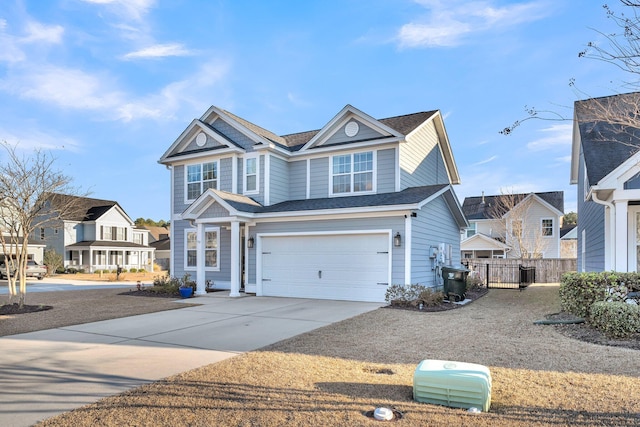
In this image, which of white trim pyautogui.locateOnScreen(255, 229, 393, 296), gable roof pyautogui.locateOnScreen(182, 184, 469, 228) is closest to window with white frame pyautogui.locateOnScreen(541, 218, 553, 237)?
gable roof pyautogui.locateOnScreen(182, 184, 469, 228)

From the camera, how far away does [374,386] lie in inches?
179

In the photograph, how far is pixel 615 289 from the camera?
802cm

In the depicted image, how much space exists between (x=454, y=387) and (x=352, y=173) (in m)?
11.2

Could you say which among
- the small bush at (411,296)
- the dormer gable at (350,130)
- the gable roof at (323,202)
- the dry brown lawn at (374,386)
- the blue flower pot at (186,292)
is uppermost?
the dormer gable at (350,130)

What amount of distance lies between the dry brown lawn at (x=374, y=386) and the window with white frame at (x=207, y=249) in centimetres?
949

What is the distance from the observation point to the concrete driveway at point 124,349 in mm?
4418

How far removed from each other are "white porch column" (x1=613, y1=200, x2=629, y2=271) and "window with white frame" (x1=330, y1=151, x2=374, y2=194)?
709 cm

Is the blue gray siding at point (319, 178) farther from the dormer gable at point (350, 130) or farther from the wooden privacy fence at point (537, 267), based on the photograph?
the wooden privacy fence at point (537, 267)

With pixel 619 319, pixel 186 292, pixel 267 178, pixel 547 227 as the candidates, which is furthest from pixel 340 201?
→ pixel 547 227

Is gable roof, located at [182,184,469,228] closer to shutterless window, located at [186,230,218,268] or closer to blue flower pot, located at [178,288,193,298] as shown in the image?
shutterless window, located at [186,230,218,268]

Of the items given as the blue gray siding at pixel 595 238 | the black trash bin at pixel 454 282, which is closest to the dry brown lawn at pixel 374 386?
the black trash bin at pixel 454 282

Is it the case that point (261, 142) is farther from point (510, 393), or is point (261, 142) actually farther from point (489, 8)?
point (510, 393)

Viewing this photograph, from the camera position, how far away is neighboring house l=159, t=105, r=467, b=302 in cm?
1245

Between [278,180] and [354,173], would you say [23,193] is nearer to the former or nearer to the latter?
[278,180]
